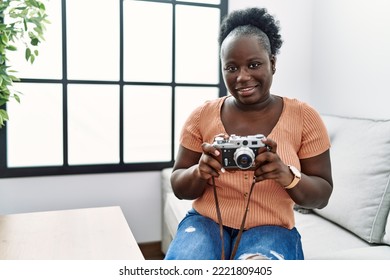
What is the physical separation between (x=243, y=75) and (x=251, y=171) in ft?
0.82

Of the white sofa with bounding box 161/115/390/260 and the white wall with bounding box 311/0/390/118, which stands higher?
the white wall with bounding box 311/0/390/118

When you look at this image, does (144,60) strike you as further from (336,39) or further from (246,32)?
(246,32)

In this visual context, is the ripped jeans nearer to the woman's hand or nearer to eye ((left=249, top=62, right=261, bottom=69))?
the woman's hand

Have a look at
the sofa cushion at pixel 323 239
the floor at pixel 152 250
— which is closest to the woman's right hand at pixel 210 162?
the sofa cushion at pixel 323 239

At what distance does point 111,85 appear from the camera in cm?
211

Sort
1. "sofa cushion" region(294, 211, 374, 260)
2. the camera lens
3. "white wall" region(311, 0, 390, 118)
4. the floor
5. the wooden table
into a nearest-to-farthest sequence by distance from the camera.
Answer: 1. the camera lens
2. the wooden table
3. "sofa cushion" region(294, 211, 374, 260)
4. "white wall" region(311, 0, 390, 118)
5. the floor

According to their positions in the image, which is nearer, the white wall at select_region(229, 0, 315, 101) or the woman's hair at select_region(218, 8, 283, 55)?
the woman's hair at select_region(218, 8, 283, 55)

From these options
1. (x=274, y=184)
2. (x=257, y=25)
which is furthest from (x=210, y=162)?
(x=257, y=25)

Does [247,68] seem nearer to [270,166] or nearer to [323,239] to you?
[270,166]

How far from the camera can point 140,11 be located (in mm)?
2125

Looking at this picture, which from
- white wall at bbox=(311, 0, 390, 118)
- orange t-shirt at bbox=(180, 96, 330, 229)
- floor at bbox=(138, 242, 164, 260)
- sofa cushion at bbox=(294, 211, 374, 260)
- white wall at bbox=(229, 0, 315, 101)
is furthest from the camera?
white wall at bbox=(229, 0, 315, 101)

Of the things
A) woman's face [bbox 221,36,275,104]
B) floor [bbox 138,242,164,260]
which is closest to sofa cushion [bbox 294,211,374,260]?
woman's face [bbox 221,36,275,104]

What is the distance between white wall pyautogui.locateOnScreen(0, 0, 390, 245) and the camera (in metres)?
1.84

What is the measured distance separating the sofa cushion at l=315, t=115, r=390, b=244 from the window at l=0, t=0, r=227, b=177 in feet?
3.09
